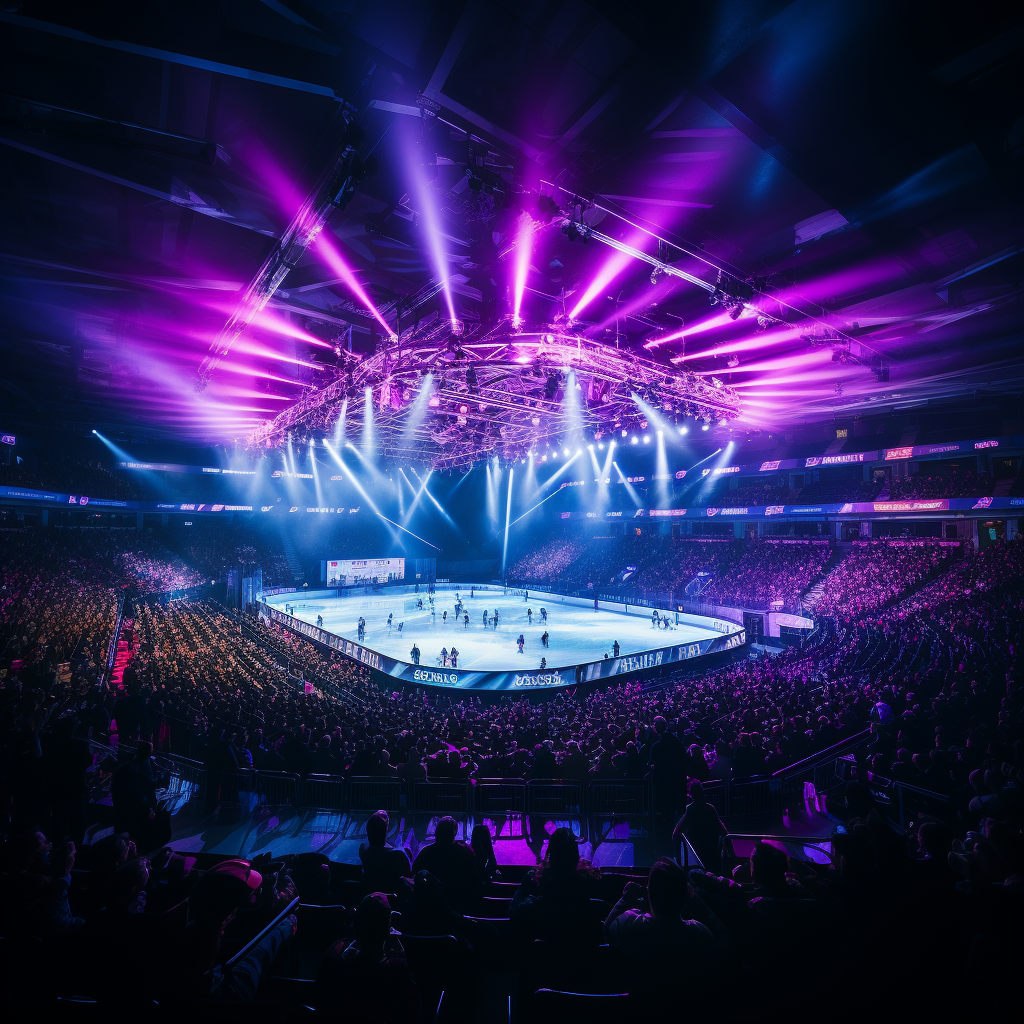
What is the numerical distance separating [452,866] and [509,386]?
1858 cm

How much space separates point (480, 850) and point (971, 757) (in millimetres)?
6827

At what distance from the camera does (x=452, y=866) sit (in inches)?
145

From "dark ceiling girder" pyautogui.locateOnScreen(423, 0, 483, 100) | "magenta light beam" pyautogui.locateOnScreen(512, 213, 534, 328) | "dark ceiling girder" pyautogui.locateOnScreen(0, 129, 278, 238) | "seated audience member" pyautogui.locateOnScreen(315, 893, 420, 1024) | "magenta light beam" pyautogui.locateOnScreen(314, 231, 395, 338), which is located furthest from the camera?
"magenta light beam" pyautogui.locateOnScreen(314, 231, 395, 338)

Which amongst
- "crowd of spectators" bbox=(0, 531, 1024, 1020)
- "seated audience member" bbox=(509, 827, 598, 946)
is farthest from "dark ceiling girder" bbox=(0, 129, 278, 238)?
"seated audience member" bbox=(509, 827, 598, 946)

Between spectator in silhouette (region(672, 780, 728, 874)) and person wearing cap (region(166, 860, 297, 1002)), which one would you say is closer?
person wearing cap (region(166, 860, 297, 1002))

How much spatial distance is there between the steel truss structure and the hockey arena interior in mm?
272

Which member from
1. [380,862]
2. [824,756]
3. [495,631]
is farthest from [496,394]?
[380,862]

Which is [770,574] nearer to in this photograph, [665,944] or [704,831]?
[704,831]

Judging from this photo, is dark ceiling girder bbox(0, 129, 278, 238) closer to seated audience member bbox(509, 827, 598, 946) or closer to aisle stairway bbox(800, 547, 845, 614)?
seated audience member bbox(509, 827, 598, 946)

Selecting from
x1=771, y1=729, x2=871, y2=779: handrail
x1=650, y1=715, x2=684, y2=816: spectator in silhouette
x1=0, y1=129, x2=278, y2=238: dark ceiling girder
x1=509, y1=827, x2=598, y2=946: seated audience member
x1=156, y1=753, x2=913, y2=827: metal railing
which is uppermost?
x1=0, y1=129, x2=278, y2=238: dark ceiling girder

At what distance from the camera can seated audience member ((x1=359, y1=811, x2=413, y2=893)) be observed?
12.3ft

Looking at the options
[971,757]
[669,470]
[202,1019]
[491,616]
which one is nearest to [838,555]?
[669,470]

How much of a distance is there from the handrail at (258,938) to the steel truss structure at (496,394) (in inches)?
440

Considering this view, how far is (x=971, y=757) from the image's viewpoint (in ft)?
21.9
